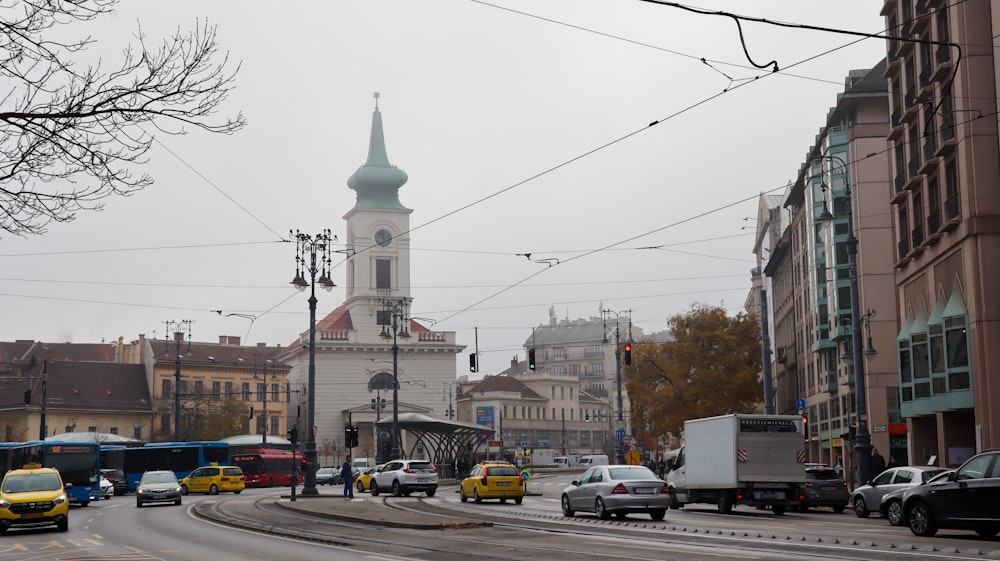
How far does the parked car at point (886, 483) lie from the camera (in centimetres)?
2792

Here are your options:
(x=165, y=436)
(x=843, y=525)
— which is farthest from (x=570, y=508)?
(x=165, y=436)

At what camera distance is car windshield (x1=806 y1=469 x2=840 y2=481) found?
34125mm

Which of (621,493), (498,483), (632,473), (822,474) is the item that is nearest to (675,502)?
(822,474)

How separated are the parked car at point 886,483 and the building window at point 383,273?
9491 centimetres

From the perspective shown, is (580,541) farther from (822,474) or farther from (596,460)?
(596,460)

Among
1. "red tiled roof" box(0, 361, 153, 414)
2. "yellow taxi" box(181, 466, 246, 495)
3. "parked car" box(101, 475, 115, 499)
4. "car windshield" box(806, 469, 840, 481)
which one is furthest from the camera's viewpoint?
"red tiled roof" box(0, 361, 153, 414)

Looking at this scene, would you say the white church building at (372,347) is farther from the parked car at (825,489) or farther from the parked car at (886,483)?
the parked car at (886,483)

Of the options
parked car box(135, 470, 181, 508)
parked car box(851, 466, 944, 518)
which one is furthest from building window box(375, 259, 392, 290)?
parked car box(851, 466, 944, 518)

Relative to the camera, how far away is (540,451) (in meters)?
117

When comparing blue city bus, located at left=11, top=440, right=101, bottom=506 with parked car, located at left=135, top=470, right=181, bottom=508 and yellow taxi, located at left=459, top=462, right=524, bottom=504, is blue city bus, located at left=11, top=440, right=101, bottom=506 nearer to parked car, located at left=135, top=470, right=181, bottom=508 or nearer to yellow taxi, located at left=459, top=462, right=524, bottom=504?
parked car, located at left=135, top=470, right=181, bottom=508

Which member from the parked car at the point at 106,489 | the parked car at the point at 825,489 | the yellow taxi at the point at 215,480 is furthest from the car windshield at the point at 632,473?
the parked car at the point at 106,489

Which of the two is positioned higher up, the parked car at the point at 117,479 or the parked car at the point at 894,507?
the parked car at the point at 894,507

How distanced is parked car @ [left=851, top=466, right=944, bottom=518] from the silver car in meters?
5.08

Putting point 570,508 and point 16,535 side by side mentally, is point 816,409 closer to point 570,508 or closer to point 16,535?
point 570,508
